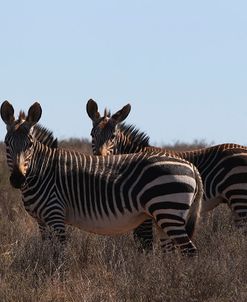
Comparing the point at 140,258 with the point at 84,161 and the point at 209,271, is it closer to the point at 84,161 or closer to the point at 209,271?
the point at 209,271

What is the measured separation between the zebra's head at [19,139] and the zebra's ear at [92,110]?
3.55m

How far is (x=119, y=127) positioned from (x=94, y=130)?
1.44ft

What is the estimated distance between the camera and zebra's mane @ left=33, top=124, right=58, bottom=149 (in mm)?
11031

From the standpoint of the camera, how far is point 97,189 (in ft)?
34.8

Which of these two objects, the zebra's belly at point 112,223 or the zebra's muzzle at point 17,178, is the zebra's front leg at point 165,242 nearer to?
the zebra's belly at point 112,223

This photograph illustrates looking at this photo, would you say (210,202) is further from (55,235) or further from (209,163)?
(55,235)

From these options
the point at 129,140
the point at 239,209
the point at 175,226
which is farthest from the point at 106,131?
the point at 175,226

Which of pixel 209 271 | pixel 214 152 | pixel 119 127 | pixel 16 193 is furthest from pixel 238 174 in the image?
pixel 16 193

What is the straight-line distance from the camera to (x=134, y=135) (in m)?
13.1

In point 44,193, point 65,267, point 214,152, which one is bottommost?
point 65,267

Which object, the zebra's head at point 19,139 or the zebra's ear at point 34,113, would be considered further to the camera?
the zebra's ear at point 34,113

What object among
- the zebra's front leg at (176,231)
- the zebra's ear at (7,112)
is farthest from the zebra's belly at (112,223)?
the zebra's ear at (7,112)

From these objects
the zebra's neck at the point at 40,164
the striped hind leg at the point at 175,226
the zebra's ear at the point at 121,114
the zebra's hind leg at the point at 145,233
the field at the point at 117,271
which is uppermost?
the zebra's ear at the point at 121,114

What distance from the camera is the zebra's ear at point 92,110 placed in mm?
14289
